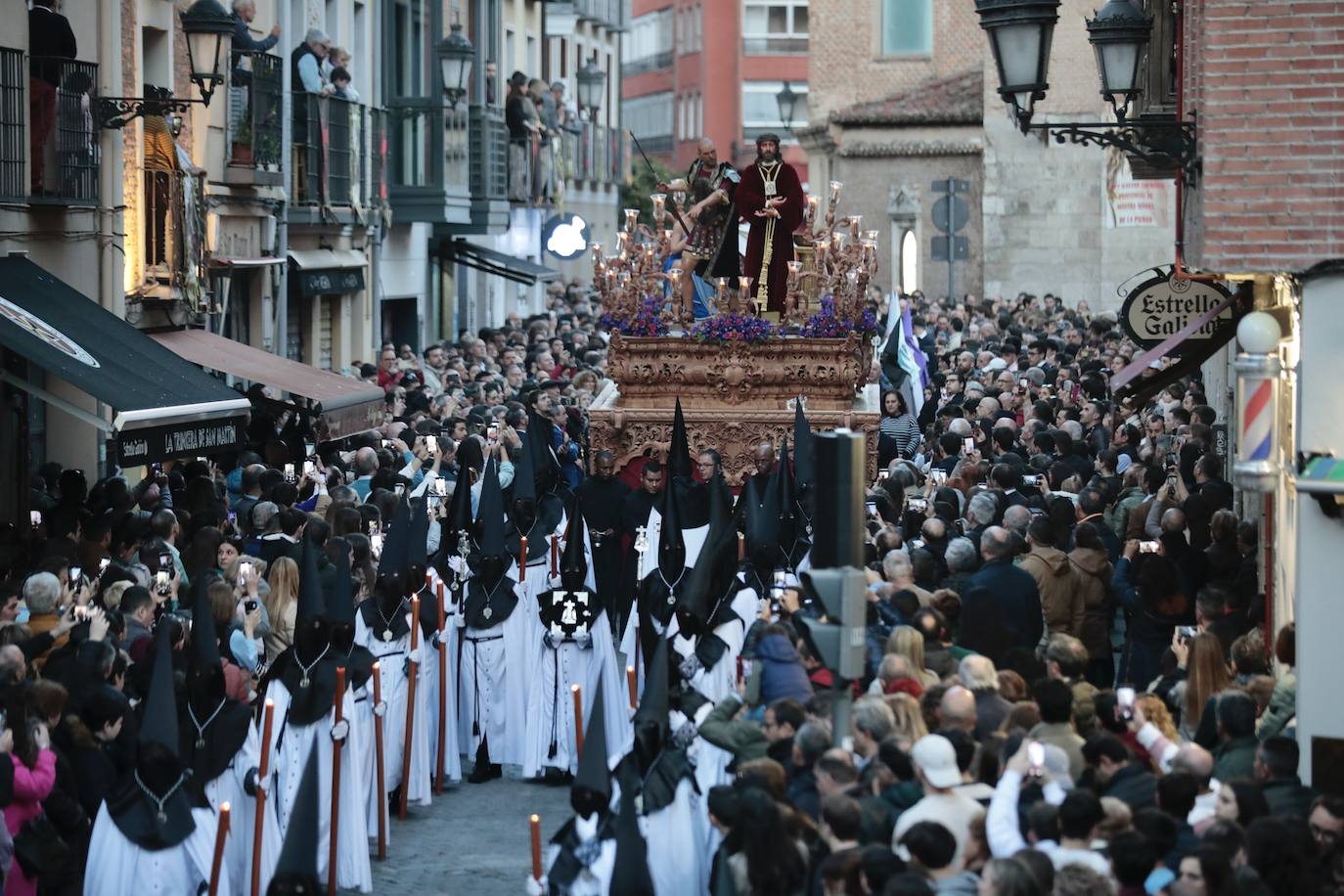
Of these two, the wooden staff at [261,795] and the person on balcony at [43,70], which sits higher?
the person on balcony at [43,70]

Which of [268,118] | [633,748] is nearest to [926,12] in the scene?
[268,118]

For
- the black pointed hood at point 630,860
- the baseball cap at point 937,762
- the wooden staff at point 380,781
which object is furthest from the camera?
the wooden staff at point 380,781

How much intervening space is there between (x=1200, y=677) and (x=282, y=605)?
4.93m

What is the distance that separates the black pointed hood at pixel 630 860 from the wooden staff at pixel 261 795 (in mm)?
2262

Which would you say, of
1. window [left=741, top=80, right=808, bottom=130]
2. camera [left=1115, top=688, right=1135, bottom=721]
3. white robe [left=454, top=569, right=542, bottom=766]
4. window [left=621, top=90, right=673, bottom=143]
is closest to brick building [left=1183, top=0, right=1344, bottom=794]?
camera [left=1115, top=688, right=1135, bottom=721]

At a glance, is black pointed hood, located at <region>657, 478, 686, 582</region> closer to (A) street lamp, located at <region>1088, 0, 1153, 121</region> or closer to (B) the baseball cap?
(A) street lamp, located at <region>1088, 0, 1153, 121</region>

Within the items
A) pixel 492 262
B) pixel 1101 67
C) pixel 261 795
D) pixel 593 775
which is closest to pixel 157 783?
pixel 261 795

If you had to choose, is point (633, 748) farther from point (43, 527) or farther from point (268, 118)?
point (268, 118)

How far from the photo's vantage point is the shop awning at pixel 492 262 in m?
37.7

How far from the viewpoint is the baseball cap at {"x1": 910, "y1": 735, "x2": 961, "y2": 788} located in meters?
8.28

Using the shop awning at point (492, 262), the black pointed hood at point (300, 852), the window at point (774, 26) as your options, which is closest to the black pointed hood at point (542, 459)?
the black pointed hood at point (300, 852)

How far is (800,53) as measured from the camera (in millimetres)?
82500

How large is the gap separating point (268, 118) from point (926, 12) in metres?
29.8

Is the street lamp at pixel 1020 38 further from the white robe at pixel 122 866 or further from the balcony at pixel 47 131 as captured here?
the balcony at pixel 47 131
